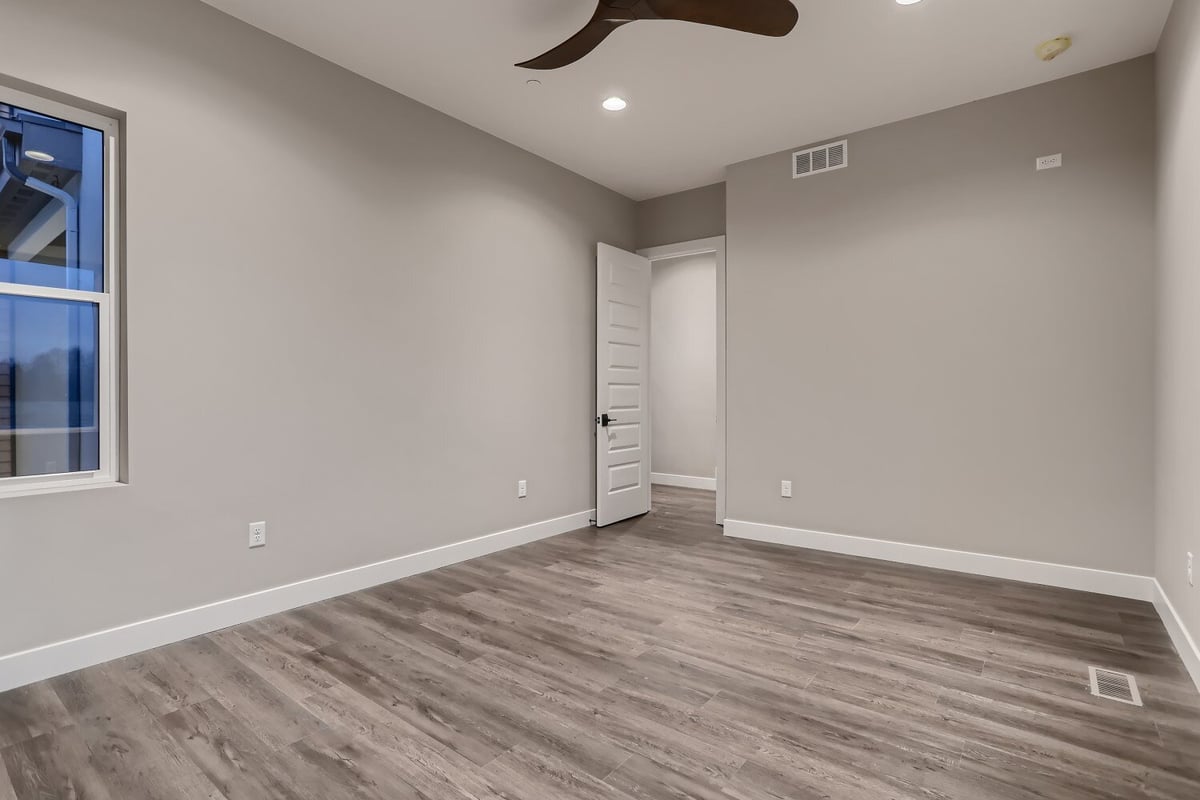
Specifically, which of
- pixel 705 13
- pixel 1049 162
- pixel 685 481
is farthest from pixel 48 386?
pixel 685 481

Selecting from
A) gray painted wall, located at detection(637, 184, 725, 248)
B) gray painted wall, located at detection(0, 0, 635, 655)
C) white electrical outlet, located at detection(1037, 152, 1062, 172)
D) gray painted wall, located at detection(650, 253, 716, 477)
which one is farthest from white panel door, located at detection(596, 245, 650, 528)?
white electrical outlet, located at detection(1037, 152, 1062, 172)

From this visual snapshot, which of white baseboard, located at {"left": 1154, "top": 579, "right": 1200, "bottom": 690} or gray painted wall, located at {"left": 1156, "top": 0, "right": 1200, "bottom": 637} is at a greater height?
gray painted wall, located at {"left": 1156, "top": 0, "right": 1200, "bottom": 637}

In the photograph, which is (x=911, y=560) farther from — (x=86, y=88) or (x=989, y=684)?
(x=86, y=88)

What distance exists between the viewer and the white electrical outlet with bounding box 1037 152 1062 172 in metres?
3.52

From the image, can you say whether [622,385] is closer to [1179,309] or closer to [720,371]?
[720,371]

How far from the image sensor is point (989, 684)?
2.35m

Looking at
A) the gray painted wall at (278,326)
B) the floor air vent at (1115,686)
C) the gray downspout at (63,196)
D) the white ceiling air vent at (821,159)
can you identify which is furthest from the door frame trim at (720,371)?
the gray downspout at (63,196)

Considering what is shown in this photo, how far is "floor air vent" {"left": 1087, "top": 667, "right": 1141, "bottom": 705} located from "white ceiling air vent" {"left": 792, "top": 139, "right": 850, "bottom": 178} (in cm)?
333

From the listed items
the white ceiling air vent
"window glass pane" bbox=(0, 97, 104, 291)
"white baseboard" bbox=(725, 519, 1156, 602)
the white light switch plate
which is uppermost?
the white ceiling air vent

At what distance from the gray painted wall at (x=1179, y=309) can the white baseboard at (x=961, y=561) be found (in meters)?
0.28

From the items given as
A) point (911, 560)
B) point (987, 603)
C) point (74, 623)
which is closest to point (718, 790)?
point (987, 603)

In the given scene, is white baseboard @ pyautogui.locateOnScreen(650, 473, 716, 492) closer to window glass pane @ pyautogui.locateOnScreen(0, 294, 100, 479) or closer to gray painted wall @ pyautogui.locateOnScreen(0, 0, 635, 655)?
gray painted wall @ pyautogui.locateOnScreen(0, 0, 635, 655)

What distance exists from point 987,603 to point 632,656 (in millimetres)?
2064

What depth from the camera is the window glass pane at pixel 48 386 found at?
2416mm
